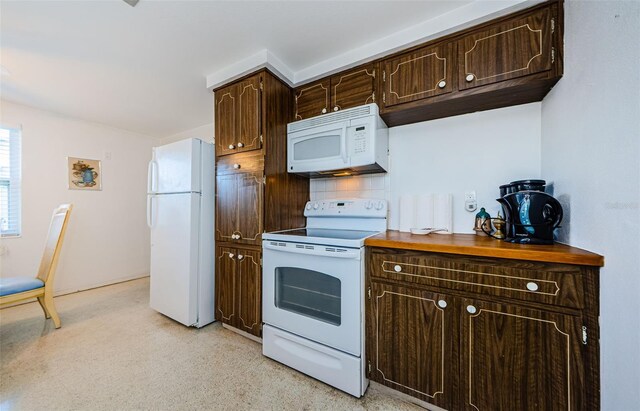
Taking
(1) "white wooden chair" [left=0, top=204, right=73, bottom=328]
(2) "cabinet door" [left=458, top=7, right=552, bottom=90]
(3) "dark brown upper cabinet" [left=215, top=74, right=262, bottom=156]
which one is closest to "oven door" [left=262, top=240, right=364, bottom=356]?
(3) "dark brown upper cabinet" [left=215, top=74, right=262, bottom=156]

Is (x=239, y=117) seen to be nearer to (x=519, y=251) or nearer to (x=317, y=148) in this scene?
(x=317, y=148)

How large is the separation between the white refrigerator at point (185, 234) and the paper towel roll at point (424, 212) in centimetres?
191

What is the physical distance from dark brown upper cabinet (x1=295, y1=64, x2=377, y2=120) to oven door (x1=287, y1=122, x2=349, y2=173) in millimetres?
228

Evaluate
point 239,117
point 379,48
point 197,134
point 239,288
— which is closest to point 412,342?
point 239,288

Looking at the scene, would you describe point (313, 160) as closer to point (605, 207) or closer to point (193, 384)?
point (605, 207)

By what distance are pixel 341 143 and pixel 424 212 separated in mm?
846

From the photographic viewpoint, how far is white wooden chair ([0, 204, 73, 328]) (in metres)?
2.00

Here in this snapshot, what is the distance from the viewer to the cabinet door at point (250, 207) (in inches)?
76.9

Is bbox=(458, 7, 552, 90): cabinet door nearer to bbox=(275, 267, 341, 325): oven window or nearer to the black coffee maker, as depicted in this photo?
the black coffee maker

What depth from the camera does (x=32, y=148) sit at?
2887 millimetres

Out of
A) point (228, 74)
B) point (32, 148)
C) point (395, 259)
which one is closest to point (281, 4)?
point (228, 74)

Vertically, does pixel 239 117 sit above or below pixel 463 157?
above

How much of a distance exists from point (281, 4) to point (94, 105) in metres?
2.84

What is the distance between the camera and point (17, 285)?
204cm
